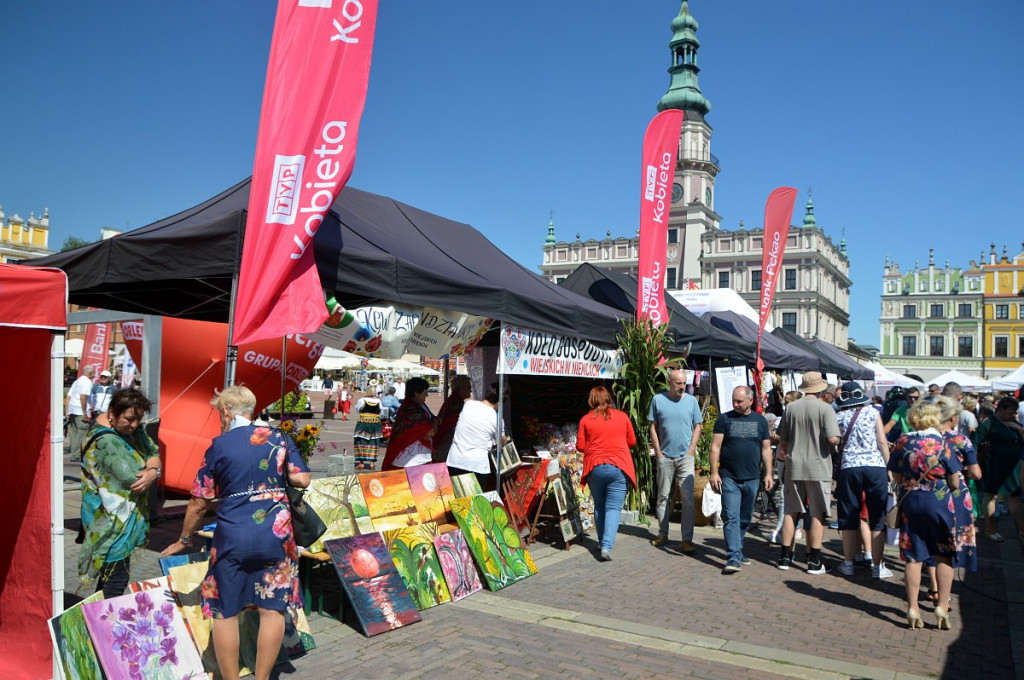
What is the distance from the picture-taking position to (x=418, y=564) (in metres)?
5.62

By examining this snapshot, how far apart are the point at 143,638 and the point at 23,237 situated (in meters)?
69.5

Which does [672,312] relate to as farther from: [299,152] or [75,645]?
[75,645]

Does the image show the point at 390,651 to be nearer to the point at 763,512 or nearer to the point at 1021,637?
the point at 1021,637

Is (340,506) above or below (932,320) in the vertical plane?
below

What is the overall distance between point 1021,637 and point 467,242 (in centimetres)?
633

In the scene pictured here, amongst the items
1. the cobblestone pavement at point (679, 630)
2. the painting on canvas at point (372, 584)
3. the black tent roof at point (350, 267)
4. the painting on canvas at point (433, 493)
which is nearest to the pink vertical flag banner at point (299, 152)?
the black tent roof at point (350, 267)

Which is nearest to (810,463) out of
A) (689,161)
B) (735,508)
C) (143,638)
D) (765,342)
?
(735,508)

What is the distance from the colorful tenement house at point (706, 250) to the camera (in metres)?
70.6

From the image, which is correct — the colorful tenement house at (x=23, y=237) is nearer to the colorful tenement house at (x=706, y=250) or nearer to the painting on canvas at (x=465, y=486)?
the colorful tenement house at (x=706, y=250)

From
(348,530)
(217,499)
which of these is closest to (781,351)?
(348,530)

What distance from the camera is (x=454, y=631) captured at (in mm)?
5047

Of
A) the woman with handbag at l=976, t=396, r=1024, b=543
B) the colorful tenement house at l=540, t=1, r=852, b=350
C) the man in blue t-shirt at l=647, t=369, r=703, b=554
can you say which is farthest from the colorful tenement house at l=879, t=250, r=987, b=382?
the man in blue t-shirt at l=647, t=369, r=703, b=554

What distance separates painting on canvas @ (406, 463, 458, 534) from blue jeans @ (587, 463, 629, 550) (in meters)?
1.50

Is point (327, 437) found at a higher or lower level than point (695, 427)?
lower
